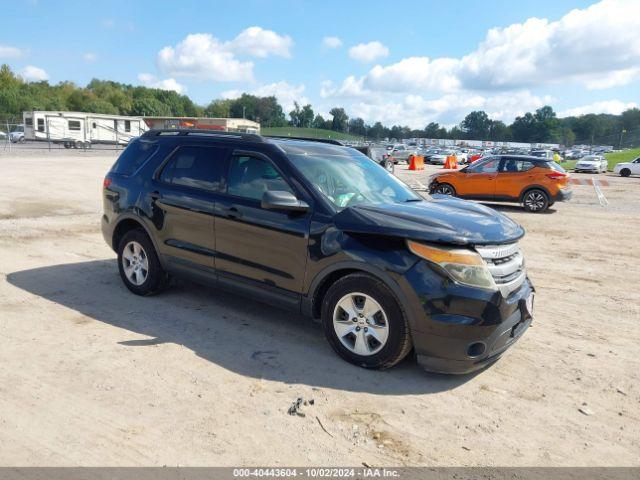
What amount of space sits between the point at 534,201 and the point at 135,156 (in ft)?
39.6

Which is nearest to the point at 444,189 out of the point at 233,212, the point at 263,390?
the point at 233,212

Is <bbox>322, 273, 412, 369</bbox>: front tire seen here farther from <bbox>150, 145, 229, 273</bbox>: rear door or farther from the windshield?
<bbox>150, 145, 229, 273</bbox>: rear door

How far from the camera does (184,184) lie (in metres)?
5.20

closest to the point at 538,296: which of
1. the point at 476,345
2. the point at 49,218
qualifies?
the point at 476,345

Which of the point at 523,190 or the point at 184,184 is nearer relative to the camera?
the point at 184,184

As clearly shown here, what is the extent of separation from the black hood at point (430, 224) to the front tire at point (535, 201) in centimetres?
1115

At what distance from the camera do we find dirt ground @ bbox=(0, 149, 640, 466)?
3010 millimetres

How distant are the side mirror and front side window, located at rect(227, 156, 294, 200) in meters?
0.22

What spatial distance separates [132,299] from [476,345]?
12.0ft

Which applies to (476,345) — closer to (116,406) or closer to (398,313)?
(398,313)

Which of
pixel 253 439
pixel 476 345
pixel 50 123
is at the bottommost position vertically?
pixel 253 439

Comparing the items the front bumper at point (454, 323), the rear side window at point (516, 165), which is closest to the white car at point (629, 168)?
the rear side window at point (516, 165)

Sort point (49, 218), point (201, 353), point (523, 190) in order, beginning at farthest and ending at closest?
point (523, 190) → point (49, 218) → point (201, 353)

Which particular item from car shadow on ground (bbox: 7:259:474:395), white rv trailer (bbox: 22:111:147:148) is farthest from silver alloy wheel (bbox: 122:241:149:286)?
white rv trailer (bbox: 22:111:147:148)
